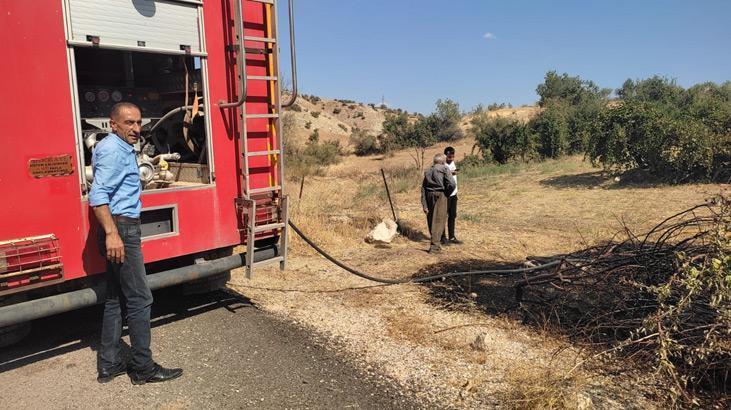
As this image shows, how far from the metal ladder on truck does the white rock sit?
3.86 metres

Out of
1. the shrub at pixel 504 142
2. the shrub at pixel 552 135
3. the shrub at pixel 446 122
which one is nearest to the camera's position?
the shrub at pixel 552 135

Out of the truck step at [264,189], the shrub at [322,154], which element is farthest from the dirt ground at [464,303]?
the shrub at [322,154]

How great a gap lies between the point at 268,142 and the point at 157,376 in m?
2.35

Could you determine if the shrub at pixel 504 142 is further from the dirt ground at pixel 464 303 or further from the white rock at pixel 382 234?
the white rock at pixel 382 234

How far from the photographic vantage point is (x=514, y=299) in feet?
18.7

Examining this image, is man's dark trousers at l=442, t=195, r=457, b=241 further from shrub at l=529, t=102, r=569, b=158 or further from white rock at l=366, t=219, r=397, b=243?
shrub at l=529, t=102, r=569, b=158

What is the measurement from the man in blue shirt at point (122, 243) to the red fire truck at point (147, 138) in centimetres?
36

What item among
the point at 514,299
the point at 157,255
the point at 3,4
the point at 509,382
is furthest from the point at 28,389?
the point at 514,299

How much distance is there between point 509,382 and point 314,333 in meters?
1.90

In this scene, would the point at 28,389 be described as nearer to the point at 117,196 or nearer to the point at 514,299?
the point at 117,196

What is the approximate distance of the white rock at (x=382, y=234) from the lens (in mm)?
9052

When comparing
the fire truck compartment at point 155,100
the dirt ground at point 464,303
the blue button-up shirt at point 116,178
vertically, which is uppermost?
the fire truck compartment at point 155,100

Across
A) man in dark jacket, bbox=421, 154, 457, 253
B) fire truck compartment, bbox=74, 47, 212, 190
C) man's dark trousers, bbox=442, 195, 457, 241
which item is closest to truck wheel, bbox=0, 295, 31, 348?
fire truck compartment, bbox=74, 47, 212, 190

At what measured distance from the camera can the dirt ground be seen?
371 cm
